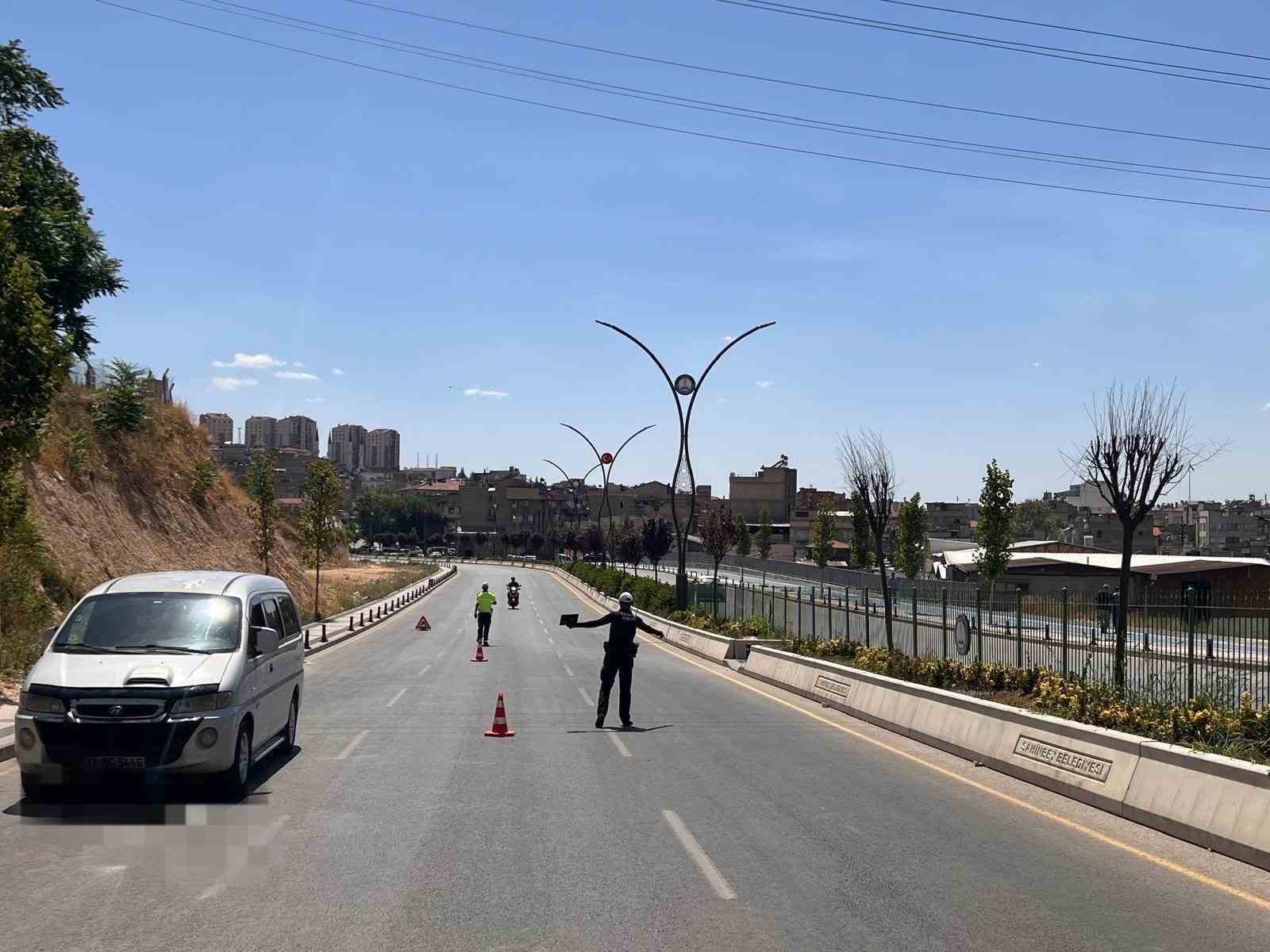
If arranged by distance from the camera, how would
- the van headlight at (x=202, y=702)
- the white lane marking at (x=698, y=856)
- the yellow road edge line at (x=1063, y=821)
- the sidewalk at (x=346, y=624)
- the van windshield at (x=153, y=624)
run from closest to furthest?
the white lane marking at (x=698, y=856), the yellow road edge line at (x=1063, y=821), the van headlight at (x=202, y=702), the van windshield at (x=153, y=624), the sidewalk at (x=346, y=624)

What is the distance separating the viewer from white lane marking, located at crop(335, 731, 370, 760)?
44.7ft

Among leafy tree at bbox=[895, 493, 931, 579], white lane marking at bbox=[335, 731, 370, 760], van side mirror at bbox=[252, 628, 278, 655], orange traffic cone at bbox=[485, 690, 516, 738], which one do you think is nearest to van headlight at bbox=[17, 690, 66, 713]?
van side mirror at bbox=[252, 628, 278, 655]

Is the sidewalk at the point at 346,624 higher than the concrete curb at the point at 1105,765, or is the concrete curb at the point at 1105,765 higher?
the concrete curb at the point at 1105,765

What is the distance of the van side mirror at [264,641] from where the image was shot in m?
11.5

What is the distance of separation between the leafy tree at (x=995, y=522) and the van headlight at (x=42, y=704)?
5928 centimetres

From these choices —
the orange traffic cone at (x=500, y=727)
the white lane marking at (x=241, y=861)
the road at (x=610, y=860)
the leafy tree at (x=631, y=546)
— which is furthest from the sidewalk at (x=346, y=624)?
the leafy tree at (x=631, y=546)

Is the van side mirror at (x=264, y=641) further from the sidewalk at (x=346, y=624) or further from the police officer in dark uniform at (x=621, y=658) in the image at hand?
the police officer in dark uniform at (x=621, y=658)

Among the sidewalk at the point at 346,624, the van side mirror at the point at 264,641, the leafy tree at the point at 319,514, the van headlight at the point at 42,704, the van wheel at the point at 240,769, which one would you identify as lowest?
the sidewalk at the point at 346,624

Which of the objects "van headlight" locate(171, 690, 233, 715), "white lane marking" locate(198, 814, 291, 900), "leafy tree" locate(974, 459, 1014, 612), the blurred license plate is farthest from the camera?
"leafy tree" locate(974, 459, 1014, 612)

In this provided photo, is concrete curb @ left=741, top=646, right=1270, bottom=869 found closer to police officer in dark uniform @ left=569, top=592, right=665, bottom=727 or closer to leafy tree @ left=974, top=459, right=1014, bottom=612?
police officer in dark uniform @ left=569, top=592, right=665, bottom=727

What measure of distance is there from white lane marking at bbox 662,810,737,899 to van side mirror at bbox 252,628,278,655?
171 inches

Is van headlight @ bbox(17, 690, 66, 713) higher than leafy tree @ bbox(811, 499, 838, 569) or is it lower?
lower

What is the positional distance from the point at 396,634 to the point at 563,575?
218ft

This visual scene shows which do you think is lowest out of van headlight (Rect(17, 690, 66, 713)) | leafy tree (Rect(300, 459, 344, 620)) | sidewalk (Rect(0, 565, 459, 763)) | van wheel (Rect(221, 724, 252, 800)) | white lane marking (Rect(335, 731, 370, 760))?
sidewalk (Rect(0, 565, 459, 763))
